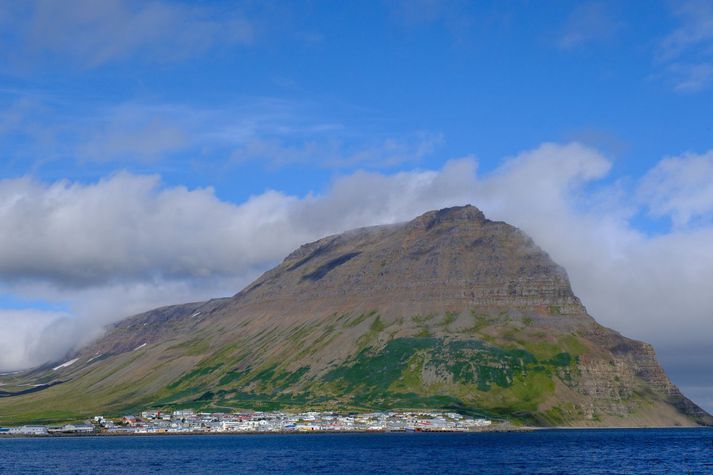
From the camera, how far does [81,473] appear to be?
603 ft

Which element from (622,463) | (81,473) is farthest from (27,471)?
(622,463)

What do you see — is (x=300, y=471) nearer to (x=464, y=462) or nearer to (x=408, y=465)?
(x=408, y=465)

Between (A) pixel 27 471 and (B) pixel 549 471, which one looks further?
(A) pixel 27 471

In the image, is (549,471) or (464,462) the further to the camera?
(464,462)

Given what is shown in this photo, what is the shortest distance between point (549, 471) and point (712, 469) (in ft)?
126

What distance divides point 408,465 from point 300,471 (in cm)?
2589

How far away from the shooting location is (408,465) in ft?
633

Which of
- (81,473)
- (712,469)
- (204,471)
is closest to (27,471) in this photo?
(81,473)

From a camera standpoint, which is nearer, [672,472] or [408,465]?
[672,472]

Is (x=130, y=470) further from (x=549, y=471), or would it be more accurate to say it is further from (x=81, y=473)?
(x=549, y=471)

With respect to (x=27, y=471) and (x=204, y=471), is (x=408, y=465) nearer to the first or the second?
(x=204, y=471)

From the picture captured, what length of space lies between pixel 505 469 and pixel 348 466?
3509 centimetres

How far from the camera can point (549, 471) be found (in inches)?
6900

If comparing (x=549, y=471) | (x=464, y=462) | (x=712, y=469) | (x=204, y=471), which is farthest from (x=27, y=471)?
(x=712, y=469)
